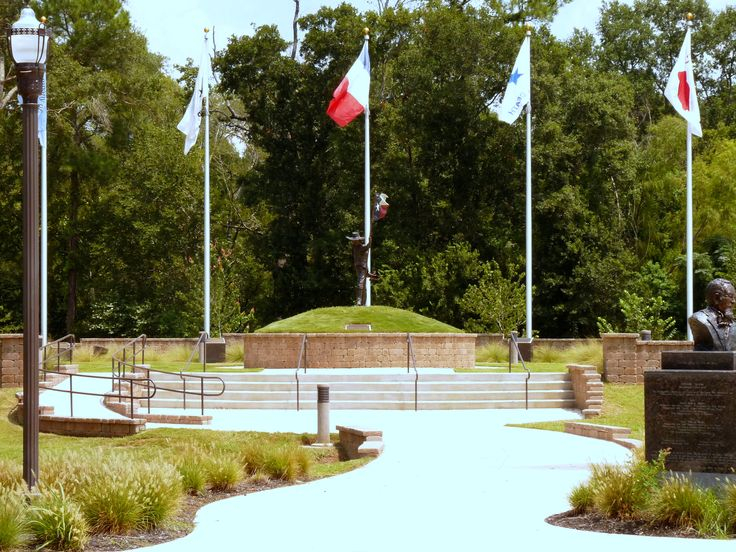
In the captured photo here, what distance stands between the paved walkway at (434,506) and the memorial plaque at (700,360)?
1.76 meters

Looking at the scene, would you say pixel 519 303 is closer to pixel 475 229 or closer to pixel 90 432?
pixel 475 229

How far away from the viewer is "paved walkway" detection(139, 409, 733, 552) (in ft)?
30.6

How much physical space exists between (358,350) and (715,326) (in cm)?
1939

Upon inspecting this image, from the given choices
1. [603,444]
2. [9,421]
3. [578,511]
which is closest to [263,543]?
[578,511]

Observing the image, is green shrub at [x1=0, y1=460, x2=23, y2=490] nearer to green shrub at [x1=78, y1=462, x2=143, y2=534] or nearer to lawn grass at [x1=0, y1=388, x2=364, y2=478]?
green shrub at [x1=78, y1=462, x2=143, y2=534]

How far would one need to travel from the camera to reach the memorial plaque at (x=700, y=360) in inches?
429

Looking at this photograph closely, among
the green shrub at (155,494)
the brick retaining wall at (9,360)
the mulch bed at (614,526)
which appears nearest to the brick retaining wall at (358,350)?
the brick retaining wall at (9,360)

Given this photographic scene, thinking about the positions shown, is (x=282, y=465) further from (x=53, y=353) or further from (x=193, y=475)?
(x=53, y=353)

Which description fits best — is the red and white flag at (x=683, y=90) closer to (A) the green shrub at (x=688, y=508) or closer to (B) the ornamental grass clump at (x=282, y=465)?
(B) the ornamental grass clump at (x=282, y=465)

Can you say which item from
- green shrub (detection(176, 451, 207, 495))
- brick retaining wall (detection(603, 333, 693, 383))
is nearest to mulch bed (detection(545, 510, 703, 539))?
green shrub (detection(176, 451, 207, 495))

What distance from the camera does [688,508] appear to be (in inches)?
384

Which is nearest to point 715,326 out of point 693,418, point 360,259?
point 693,418

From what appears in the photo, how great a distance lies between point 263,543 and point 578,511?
303cm

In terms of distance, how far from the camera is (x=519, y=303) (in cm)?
4459
